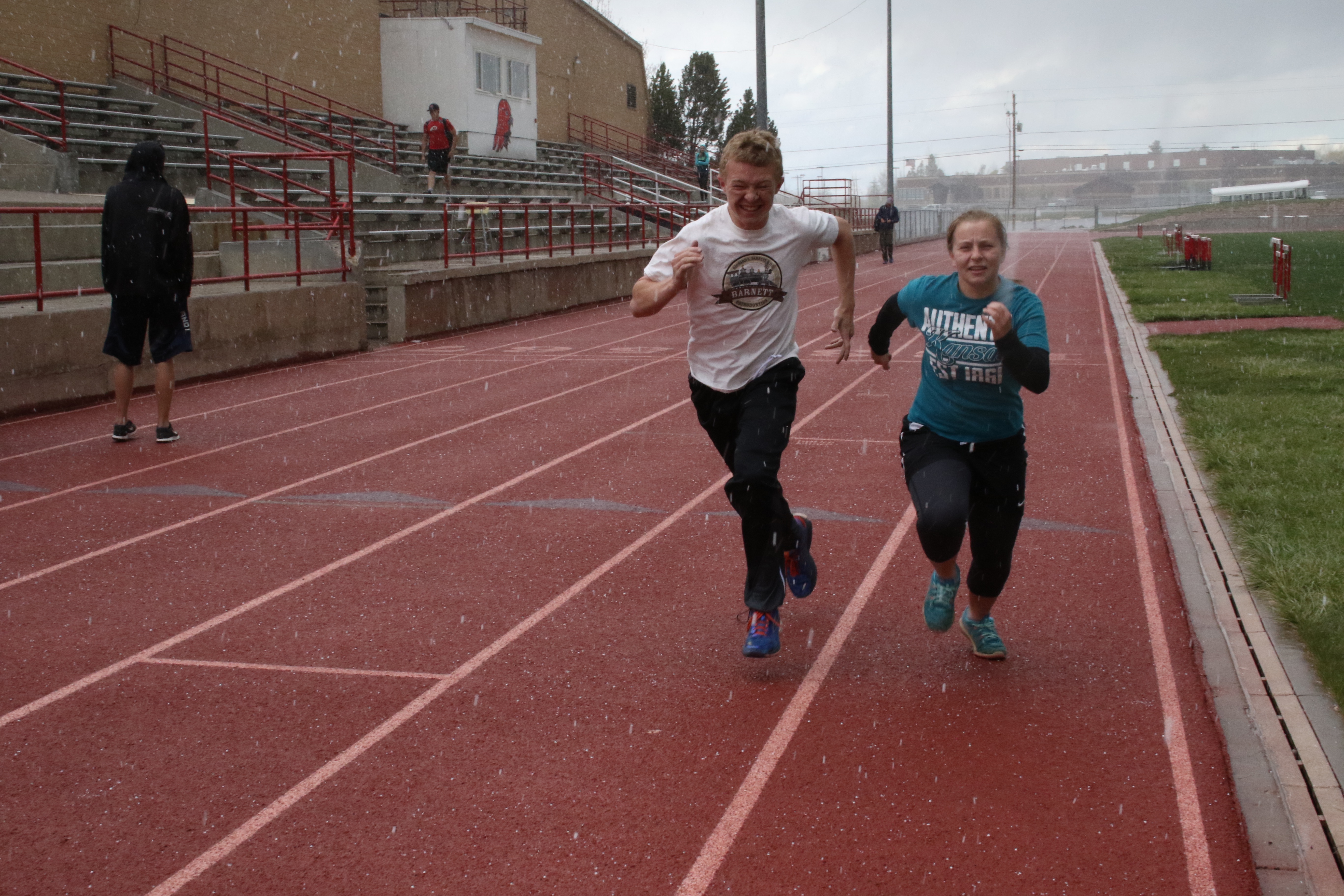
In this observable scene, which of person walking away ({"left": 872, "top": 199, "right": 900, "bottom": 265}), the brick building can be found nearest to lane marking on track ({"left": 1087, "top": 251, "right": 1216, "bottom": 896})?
the brick building

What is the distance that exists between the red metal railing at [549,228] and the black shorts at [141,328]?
386 inches

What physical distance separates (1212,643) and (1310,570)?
1.03 m

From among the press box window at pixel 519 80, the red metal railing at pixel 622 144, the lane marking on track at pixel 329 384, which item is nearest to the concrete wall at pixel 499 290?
the lane marking on track at pixel 329 384

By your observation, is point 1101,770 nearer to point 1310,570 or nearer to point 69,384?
point 1310,570

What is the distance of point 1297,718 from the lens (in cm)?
446

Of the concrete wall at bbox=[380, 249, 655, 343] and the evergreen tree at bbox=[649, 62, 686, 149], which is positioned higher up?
the evergreen tree at bbox=[649, 62, 686, 149]

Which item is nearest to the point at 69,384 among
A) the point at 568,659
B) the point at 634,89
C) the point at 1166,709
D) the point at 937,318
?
the point at 568,659

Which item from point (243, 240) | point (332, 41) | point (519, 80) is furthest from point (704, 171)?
point (243, 240)

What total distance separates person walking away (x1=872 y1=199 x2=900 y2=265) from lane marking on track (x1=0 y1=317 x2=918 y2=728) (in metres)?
29.7

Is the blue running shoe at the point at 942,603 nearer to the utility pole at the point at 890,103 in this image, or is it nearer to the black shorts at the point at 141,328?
the black shorts at the point at 141,328

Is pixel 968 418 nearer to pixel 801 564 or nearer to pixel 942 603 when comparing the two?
pixel 942 603

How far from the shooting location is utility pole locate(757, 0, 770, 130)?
24672mm

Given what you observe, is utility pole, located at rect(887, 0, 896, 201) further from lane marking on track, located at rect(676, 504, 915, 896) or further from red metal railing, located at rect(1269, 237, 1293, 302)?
lane marking on track, located at rect(676, 504, 915, 896)

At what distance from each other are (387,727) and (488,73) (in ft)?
122
